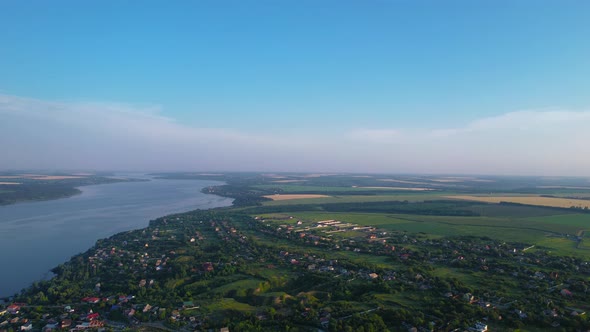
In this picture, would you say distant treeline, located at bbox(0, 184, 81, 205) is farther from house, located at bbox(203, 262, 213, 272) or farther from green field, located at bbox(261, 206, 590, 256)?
house, located at bbox(203, 262, 213, 272)

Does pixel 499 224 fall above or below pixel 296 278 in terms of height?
above

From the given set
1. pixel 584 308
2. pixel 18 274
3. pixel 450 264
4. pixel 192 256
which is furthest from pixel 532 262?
pixel 18 274

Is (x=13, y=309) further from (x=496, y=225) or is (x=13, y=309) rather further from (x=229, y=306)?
(x=496, y=225)

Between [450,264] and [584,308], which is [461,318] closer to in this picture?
[584,308]

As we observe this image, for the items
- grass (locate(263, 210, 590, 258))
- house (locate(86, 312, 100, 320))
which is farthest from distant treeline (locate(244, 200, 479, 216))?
house (locate(86, 312, 100, 320))

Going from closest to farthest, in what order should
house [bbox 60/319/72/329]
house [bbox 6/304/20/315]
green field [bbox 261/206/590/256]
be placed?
house [bbox 60/319/72/329] → house [bbox 6/304/20/315] → green field [bbox 261/206/590/256]

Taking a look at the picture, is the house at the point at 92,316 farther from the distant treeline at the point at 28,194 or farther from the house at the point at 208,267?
the distant treeline at the point at 28,194

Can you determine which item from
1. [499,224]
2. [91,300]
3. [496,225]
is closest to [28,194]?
[91,300]
